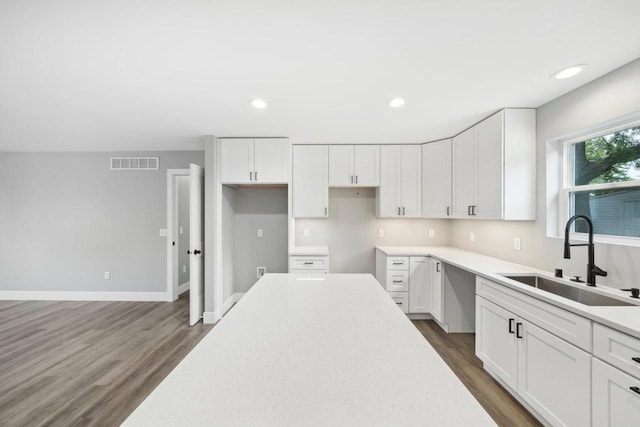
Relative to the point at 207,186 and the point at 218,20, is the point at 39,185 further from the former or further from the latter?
the point at 218,20

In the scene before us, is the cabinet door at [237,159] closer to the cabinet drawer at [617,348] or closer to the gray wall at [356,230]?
the gray wall at [356,230]

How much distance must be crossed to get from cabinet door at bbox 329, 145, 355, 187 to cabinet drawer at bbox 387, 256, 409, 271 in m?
1.20

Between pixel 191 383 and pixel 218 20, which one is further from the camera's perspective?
pixel 218 20

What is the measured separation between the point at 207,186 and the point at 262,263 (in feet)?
4.73

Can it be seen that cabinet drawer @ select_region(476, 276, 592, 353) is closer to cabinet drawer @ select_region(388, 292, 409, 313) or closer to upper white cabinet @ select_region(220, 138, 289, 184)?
cabinet drawer @ select_region(388, 292, 409, 313)

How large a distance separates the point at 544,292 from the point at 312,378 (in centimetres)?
178

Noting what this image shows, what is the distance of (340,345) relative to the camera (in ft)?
3.05

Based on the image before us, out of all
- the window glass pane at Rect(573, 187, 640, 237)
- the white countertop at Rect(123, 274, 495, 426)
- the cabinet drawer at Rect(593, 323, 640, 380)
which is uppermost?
the window glass pane at Rect(573, 187, 640, 237)

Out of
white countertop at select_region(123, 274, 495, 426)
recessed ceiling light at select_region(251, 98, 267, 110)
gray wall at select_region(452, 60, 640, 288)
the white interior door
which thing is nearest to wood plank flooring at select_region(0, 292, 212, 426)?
the white interior door

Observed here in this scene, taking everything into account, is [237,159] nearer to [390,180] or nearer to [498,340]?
[390,180]

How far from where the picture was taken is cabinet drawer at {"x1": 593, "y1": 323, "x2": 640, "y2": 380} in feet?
3.78

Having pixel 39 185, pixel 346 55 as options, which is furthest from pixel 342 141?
pixel 39 185

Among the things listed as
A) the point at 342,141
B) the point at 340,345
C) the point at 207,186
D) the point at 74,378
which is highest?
the point at 342,141

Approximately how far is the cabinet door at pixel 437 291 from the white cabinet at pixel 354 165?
1.32 m
